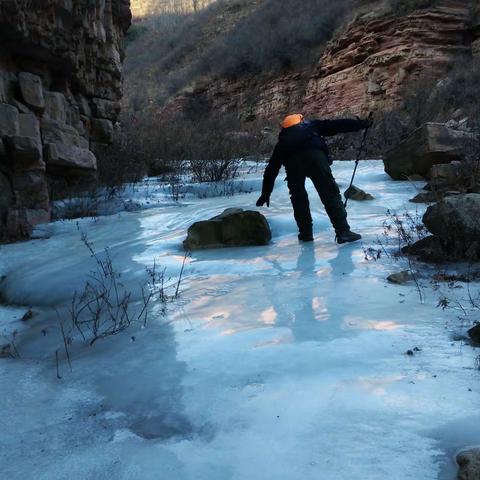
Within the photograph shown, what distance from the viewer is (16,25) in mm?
6227

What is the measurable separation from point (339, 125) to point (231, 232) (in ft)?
4.89

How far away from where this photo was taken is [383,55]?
16922 millimetres

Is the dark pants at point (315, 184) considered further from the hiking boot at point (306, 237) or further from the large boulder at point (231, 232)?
the large boulder at point (231, 232)

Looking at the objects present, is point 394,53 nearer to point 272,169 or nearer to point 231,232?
point 272,169

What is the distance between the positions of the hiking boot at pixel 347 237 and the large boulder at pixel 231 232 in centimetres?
73

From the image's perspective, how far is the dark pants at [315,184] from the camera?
523 centimetres

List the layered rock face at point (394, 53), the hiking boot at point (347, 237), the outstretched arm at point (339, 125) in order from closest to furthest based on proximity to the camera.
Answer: the hiking boot at point (347, 237) < the outstretched arm at point (339, 125) < the layered rock face at point (394, 53)

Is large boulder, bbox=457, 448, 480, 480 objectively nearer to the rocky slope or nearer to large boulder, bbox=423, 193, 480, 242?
large boulder, bbox=423, 193, 480, 242

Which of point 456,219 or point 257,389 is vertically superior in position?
point 456,219

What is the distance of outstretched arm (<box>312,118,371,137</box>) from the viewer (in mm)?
5352

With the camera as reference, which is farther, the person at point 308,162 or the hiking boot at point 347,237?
the person at point 308,162

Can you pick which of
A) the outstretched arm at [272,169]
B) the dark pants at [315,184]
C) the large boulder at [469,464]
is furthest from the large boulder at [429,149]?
the large boulder at [469,464]

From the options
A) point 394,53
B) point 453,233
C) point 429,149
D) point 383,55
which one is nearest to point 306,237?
point 453,233

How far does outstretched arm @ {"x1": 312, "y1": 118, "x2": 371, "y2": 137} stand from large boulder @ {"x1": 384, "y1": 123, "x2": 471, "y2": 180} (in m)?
2.72
